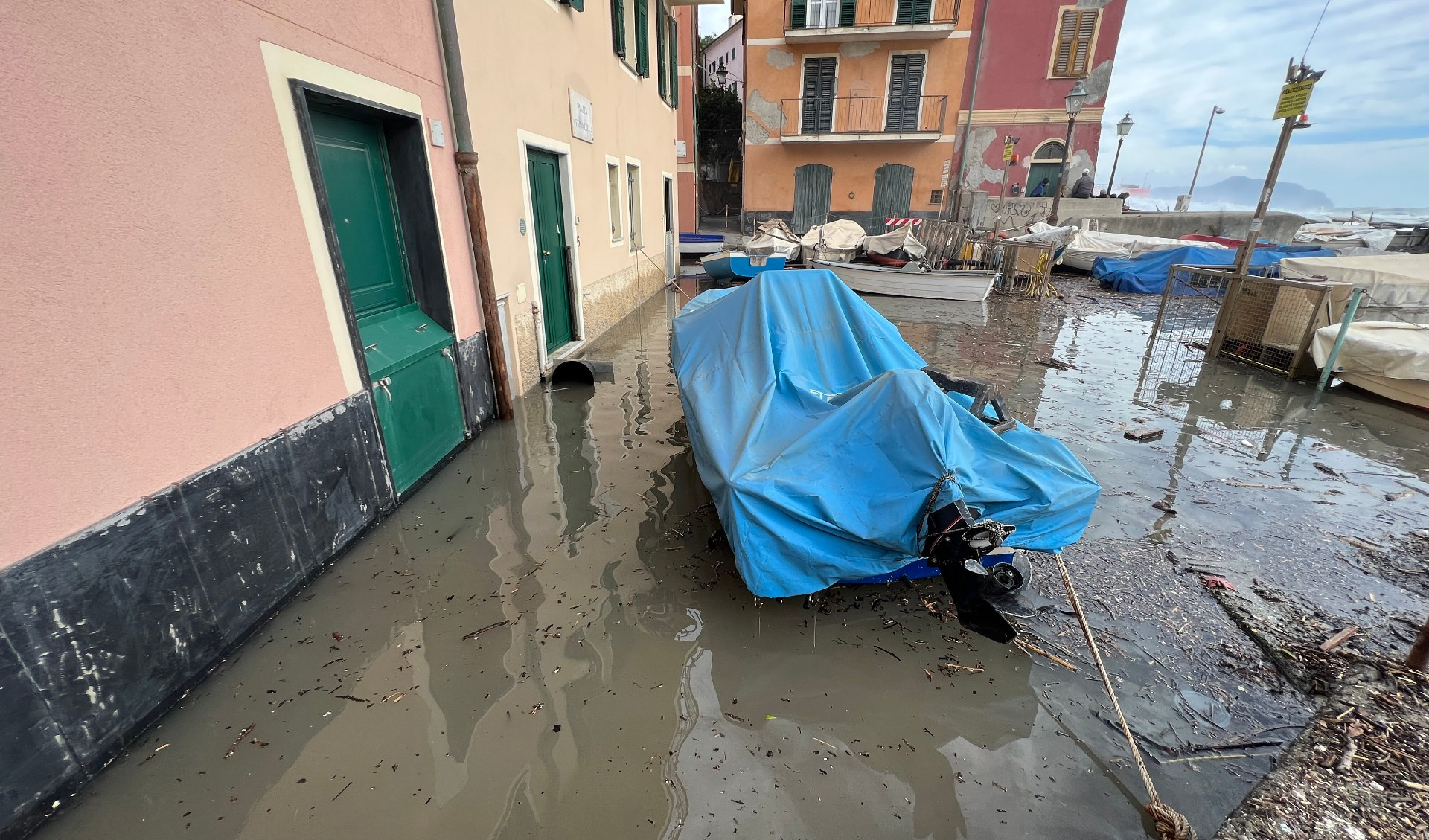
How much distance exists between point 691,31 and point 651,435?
55.0 feet

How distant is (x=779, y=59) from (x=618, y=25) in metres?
12.9

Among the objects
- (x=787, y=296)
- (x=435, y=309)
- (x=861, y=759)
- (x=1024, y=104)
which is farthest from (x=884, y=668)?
(x=1024, y=104)

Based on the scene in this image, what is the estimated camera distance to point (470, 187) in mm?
4848

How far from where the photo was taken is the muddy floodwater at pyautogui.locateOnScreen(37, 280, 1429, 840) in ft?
7.13

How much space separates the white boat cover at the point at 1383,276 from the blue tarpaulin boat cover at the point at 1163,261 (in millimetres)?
4079

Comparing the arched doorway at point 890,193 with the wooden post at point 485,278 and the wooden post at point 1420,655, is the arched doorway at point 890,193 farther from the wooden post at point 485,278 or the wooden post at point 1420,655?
the wooden post at point 1420,655

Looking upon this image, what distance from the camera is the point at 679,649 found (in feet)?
9.63

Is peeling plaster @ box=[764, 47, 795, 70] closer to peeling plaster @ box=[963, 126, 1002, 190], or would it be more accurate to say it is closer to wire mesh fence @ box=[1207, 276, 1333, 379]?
→ peeling plaster @ box=[963, 126, 1002, 190]

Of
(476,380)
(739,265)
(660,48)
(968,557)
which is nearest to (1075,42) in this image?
(660,48)

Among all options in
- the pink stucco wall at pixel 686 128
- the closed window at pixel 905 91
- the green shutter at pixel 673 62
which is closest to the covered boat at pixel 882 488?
the green shutter at pixel 673 62

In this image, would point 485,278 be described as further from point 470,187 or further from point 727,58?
point 727,58

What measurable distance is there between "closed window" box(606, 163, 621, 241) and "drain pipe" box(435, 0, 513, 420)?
4.56 meters

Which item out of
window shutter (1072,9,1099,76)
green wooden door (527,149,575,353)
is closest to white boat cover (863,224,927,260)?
green wooden door (527,149,575,353)

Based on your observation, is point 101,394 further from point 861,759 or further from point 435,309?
point 861,759
